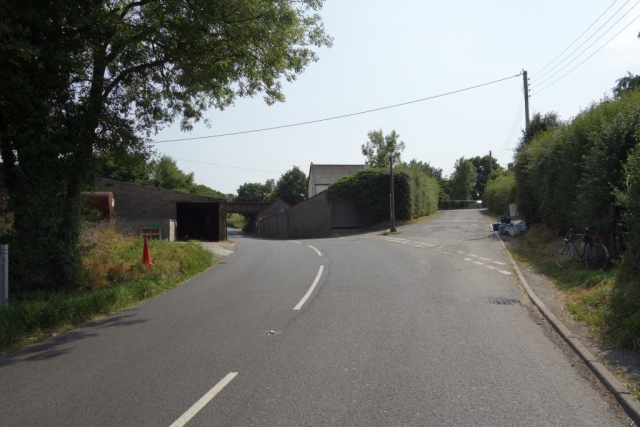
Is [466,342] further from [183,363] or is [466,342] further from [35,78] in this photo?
[35,78]

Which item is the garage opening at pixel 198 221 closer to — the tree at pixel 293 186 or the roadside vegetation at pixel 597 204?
the roadside vegetation at pixel 597 204

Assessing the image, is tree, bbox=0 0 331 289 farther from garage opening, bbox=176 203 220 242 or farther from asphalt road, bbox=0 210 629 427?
garage opening, bbox=176 203 220 242

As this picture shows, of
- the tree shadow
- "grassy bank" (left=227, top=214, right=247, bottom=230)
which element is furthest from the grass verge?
"grassy bank" (left=227, top=214, right=247, bottom=230)

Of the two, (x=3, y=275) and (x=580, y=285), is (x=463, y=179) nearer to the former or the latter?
(x=580, y=285)

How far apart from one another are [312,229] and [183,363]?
142 ft

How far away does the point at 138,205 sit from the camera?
A: 3894 centimetres

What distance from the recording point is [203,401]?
5.04 m

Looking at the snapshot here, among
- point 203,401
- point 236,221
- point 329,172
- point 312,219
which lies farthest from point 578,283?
point 236,221

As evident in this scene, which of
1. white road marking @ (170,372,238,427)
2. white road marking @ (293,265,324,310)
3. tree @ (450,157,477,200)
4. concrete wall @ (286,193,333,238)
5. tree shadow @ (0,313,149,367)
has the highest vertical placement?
tree @ (450,157,477,200)

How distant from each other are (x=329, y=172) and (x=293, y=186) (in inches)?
1354

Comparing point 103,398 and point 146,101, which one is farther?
point 146,101

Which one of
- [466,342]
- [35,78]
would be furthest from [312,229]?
[466,342]

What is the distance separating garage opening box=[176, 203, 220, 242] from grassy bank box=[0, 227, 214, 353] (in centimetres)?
2570

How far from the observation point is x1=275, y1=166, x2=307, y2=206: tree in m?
108
